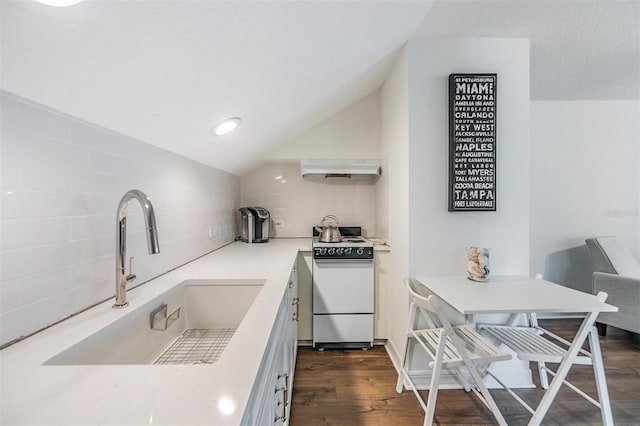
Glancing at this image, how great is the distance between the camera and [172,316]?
1217 mm

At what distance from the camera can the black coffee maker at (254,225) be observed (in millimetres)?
2727

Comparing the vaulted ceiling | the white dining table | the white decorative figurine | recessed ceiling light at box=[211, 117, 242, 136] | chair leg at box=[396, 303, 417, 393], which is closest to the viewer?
the vaulted ceiling

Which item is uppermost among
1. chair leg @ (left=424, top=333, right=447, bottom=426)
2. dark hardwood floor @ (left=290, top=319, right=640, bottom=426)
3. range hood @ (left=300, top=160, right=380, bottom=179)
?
range hood @ (left=300, top=160, right=380, bottom=179)

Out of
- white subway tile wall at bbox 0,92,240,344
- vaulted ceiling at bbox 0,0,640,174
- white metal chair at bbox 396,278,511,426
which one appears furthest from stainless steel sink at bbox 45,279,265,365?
white metal chair at bbox 396,278,511,426

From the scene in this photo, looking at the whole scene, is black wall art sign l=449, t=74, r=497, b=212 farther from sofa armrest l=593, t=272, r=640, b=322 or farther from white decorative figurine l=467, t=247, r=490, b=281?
sofa armrest l=593, t=272, r=640, b=322

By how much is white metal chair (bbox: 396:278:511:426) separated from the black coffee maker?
149 centimetres

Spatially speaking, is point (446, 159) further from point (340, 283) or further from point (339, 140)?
point (340, 283)

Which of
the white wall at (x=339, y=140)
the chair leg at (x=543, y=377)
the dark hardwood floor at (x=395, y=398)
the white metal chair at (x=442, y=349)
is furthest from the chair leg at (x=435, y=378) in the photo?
the white wall at (x=339, y=140)

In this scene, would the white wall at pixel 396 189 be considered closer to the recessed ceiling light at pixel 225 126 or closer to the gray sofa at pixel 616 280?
the recessed ceiling light at pixel 225 126

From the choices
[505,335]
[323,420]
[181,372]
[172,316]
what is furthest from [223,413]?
[505,335]

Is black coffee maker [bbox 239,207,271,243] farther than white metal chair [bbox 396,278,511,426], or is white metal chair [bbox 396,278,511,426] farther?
black coffee maker [bbox 239,207,271,243]

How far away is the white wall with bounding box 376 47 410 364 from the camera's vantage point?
1.94 meters

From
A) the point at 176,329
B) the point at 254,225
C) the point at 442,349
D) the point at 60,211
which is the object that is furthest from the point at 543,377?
the point at 60,211

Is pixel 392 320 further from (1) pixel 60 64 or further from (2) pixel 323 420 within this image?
(1) pixel 60 64
